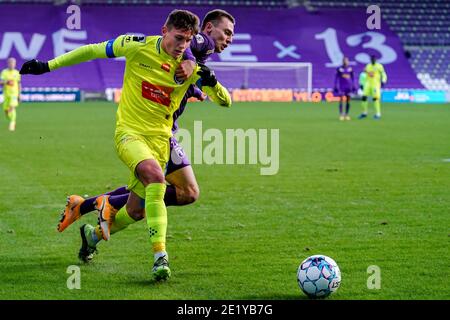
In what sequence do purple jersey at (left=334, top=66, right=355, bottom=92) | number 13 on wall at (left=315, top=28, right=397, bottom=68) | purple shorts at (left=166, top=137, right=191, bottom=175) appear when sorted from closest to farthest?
purple shorts at (left=166, top=137, right=191, bottom=175), purple jersey at (left=334, top=66, right=355, bottom=92), number 13 on wall at (left=315, top=28, right=397, bottom=68)

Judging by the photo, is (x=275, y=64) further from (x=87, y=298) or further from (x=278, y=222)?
(x=87, y=298)

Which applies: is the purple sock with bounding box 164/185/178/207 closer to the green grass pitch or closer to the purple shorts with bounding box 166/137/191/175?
the purple shorts with bounding box 166/137/191/175

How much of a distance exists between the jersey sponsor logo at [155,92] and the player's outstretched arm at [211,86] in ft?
0.89

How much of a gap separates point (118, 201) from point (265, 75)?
36707mm

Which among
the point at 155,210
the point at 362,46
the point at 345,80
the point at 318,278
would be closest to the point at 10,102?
the point at 345,80

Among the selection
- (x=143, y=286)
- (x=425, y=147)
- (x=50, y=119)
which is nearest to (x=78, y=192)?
(x=143, y=286)

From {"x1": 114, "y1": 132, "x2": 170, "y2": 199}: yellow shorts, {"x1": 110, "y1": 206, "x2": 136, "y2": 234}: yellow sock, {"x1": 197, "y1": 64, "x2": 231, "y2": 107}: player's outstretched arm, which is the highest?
{"x1": 197, "y1": 64, "x2": 231, "y2": 107}: player's outstretched arm

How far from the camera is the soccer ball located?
5.94m

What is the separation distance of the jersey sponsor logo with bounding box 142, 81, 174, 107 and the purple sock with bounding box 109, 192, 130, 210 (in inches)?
39.1

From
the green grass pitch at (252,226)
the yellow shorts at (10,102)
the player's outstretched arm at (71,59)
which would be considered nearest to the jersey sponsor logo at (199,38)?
the player's outstretched arm at (71,59)

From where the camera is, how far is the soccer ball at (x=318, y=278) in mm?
5941

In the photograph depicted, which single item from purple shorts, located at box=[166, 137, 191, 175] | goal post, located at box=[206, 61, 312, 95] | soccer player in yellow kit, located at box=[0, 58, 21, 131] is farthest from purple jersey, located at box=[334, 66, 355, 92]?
purple shorts, located at box=[166, 137, 191, 175]

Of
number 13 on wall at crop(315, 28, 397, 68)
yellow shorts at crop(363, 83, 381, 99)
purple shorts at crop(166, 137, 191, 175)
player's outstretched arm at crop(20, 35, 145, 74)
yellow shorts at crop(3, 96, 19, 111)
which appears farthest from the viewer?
number 13 on wall at crop(315, 28, 397, 68)

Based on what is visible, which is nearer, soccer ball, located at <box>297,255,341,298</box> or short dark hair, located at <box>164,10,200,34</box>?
soccer ball, located at <box>297,255,341,298</box>
